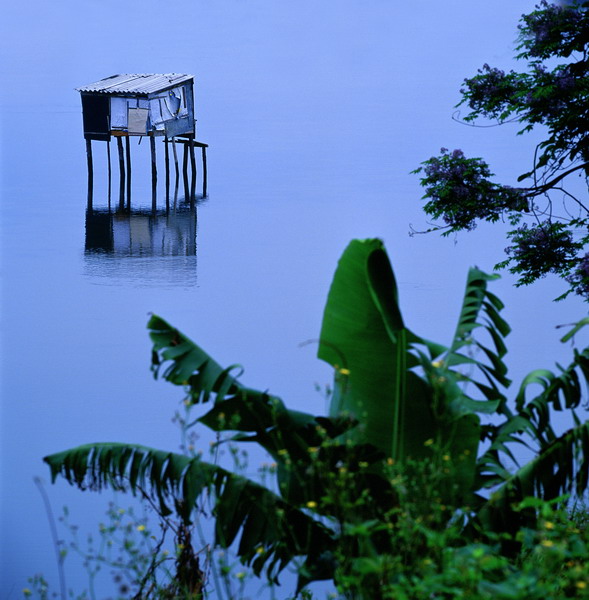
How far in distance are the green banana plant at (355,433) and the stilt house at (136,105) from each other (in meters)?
17.0

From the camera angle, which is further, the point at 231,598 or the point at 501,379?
the point at 501,379

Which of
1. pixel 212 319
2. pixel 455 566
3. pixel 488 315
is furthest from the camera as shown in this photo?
pixel 212 319

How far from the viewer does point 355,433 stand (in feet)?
18.2

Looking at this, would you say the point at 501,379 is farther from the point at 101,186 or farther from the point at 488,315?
the point at 101,186

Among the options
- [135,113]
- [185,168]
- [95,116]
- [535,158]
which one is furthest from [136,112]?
[535,158]

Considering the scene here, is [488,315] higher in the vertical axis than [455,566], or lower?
higher

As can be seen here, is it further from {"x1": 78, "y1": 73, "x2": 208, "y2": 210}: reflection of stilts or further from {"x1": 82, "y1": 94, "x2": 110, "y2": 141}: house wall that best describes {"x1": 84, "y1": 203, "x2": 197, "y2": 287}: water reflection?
{"x1": 82, "y1": 94, "x2": 110, "y2": 141}: house wall

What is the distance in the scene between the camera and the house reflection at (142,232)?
62.6 ft

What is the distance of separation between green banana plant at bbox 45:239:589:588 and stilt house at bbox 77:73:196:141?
17.0 m

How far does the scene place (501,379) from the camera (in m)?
6.13

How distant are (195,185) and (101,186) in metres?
2.34

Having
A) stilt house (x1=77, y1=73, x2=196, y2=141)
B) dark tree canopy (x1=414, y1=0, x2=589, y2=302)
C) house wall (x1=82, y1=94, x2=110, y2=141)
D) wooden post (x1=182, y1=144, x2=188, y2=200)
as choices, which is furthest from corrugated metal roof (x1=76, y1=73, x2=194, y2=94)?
dark tree canopy (x1=414, y1=0, x2=589, y2=302)

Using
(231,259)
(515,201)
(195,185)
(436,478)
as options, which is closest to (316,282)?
(231,259)

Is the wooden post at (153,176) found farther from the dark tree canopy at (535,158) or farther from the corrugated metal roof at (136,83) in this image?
the dark tree canopy at (535,158)
